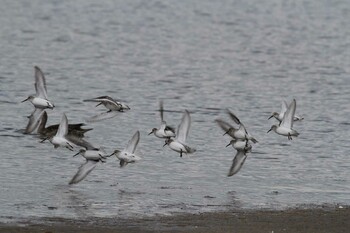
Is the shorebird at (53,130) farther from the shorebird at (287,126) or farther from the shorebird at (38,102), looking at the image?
the shorebird at (287,126)

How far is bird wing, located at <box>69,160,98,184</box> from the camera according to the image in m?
14.6

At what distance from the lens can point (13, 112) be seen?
20594 mm

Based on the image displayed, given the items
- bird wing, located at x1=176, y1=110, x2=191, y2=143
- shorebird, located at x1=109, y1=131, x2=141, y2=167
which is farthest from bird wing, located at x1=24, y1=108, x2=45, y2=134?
bird wing, located at x1=176, y1=110, x2=191, y2=143

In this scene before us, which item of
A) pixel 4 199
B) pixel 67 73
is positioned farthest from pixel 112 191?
pixel 67 73

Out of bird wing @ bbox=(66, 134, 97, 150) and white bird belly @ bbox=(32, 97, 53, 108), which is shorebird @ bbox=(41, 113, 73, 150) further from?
white bird belly @ bbox=(32, 97, 53, 108)

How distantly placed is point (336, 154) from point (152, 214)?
5327 millimetres

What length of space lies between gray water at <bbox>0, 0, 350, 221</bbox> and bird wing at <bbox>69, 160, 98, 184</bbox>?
157 mm

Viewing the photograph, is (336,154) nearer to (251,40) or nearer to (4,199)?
(4,199)

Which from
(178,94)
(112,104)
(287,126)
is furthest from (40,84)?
(178,94)

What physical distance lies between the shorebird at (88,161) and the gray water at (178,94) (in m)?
0.20

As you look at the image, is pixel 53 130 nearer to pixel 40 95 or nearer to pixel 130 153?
pixel 40 95

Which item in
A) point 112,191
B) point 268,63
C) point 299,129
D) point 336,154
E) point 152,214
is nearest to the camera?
point 152,214

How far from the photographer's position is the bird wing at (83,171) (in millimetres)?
14598

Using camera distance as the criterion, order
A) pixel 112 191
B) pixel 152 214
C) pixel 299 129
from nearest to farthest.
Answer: pixel 152 214 < pixel 112 191 < pixel 299 129
